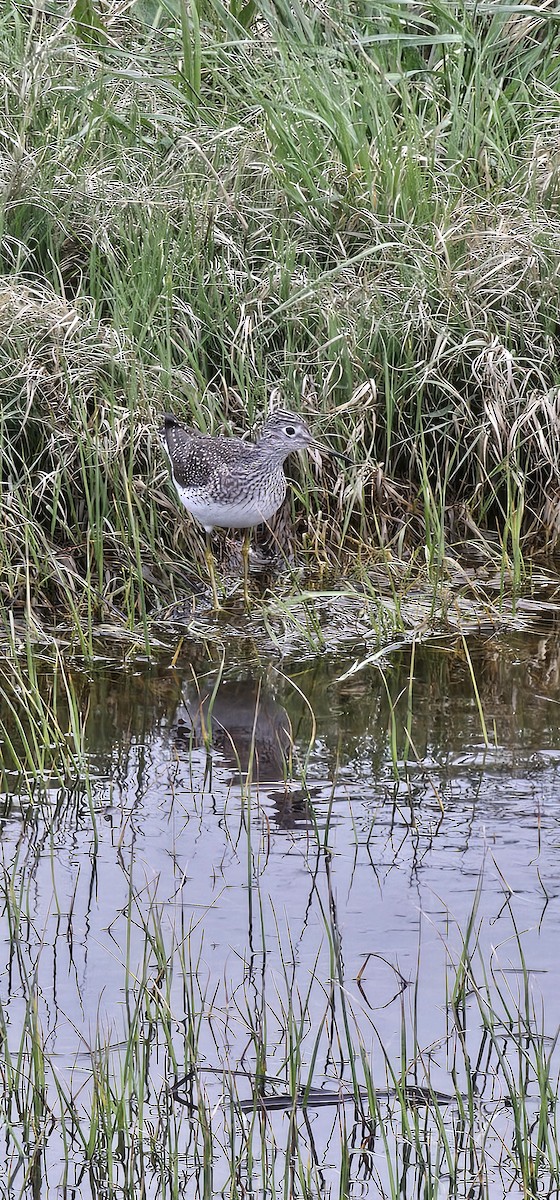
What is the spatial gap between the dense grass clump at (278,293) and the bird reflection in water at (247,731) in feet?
1.93

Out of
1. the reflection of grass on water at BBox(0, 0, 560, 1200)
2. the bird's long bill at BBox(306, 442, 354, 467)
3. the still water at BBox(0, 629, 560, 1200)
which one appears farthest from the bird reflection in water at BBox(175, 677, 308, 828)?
the bird's long bill at BBox(306, 442, 354, 467)

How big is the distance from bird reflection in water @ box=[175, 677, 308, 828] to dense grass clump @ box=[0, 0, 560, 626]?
0.59 meters

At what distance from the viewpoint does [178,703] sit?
5406 mm

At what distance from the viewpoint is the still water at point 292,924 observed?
313 cm

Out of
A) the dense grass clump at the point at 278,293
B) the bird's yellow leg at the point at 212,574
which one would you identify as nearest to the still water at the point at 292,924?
the bird's yellow leg at the point at 212,574

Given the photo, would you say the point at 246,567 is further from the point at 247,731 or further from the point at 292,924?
the point at 292,924

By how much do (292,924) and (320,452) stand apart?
3095 millimetres

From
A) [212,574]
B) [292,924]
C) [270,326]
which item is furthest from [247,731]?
[270,326]

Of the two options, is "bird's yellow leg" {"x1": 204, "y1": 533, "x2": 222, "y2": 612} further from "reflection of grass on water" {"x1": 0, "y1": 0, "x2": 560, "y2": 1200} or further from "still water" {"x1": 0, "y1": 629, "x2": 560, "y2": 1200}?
"still water" {"x1": 0, "y1": 629, "x2": 560, "y2": 1200}

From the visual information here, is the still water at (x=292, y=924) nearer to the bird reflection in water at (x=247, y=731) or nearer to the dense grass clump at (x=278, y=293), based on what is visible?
the bird reflection in water at (x=247, y=731)

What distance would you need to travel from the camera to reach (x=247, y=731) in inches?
204

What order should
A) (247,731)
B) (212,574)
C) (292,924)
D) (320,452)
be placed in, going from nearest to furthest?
(292,924)
(247,731)
(212,574)
(320,452)

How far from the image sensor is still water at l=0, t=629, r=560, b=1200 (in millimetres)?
3127

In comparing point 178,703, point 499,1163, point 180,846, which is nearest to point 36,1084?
point 499,1163
